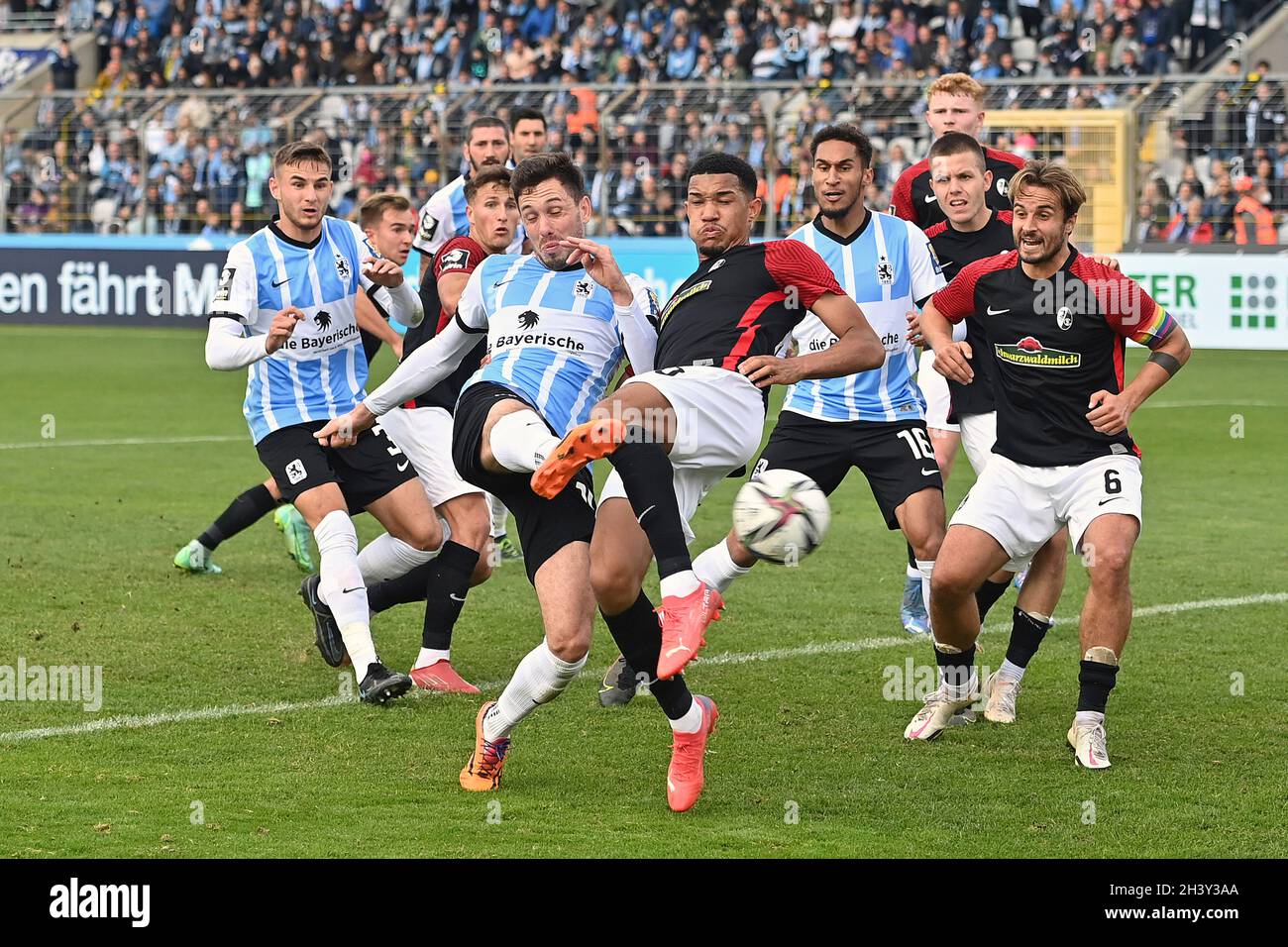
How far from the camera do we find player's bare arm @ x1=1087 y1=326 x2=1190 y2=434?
19.8 ft

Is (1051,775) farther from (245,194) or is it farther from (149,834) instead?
(245,194)

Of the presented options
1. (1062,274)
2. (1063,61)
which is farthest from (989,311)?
(1063,61)

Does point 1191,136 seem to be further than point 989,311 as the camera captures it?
Yes

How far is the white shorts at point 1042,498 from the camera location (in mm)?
6086

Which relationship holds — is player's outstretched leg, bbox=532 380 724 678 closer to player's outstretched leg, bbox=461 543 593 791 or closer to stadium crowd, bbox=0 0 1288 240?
player's outstretched leg, bbox=461 543 593 791

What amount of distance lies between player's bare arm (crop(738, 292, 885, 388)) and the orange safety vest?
1551 cm

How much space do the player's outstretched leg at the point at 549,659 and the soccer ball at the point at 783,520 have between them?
51 cm

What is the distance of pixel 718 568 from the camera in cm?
736

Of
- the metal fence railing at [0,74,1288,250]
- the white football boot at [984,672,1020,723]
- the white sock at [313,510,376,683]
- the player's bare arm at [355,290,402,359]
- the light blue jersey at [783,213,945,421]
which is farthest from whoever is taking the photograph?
the metal fence railing at [0,74,1288,250]

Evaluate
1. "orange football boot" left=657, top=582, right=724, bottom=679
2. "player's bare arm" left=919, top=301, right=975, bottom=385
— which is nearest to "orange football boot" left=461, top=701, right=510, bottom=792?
"orange football boot" left=657, top=582, right=724, bottom=679

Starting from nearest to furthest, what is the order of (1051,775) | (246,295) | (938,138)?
(1051,775)
(246,295)
(938,138)

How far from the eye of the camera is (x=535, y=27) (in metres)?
29.2

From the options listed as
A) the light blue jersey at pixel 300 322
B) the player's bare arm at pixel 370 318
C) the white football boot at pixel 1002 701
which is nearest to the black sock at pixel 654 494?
the white football boot at pixel 1002 701

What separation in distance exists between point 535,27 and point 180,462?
55.3ft
